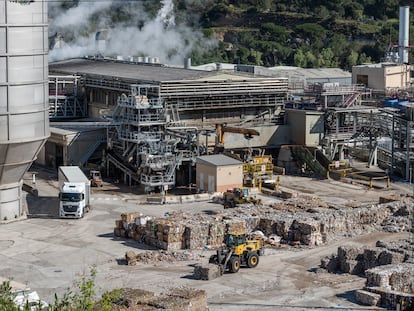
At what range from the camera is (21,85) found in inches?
1880

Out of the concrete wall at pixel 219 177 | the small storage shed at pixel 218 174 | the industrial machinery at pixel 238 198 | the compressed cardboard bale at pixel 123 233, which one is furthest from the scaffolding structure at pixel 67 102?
the compressed cardboard bale at pixel 123 233

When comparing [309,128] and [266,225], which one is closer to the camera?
[266,225]

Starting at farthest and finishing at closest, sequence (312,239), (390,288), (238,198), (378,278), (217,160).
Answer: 1. (217,160)
2. (238,198)
3. (312,239)
4. (378,278)
5. (390,288)

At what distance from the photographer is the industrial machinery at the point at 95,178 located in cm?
5919

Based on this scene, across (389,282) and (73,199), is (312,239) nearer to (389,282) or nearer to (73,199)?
(389,282)

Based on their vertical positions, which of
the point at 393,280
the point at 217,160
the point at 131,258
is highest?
the point at 217,160

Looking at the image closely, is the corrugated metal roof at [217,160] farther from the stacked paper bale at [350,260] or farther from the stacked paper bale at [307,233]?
the stacked paper bale at [350,260]

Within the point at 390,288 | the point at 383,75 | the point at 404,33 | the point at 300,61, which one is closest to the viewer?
the point at 390,288

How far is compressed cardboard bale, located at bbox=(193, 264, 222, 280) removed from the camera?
39.3 m

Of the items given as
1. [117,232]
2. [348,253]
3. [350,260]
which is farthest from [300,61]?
[350,260]

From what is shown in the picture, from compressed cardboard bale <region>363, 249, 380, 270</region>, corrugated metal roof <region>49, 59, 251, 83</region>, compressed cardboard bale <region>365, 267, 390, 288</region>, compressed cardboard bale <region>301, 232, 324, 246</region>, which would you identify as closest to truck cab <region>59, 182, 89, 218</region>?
compressed cardboard bale <region>301, 232, 324, 246</region>

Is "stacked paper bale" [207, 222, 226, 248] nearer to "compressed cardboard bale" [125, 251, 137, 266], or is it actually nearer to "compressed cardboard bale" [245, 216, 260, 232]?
"compressed cardboard bale" [245, 216, 260, 232]

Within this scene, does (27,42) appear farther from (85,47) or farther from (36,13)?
(85,47)

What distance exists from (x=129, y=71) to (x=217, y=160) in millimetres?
17389
